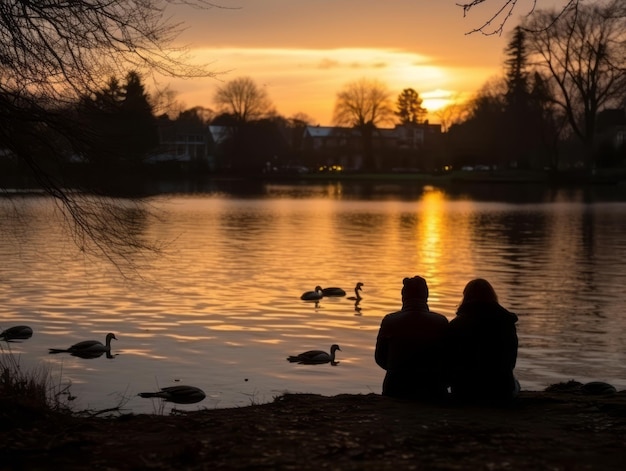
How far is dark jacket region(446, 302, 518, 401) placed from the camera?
8820mm

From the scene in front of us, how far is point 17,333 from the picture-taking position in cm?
1750

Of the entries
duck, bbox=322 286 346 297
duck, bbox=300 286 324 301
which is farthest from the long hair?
duck, bbox=322 286 346 297

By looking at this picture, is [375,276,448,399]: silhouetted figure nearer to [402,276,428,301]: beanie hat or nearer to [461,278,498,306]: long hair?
[402,276,428,301]: beanie hat

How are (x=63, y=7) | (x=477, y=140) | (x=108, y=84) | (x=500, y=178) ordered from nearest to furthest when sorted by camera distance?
(x=63, y=7) < (x=108, y=84) < (x=500, y=178) < (x=477, y=140)

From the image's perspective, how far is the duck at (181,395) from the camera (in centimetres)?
1254

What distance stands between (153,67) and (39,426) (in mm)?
5266

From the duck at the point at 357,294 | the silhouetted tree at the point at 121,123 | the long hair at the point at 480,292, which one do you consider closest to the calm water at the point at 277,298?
the duck at the point at 357,294

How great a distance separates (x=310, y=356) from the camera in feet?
51.7

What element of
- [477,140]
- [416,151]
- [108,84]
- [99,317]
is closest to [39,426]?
[108,84]

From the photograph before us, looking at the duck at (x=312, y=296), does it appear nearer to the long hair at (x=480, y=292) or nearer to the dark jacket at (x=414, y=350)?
the dark jacket at (x=414, y=350)

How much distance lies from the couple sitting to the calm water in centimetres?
439

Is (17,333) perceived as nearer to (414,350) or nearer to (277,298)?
(277,298)

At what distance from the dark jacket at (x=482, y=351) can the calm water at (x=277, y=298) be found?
4739 millimetres

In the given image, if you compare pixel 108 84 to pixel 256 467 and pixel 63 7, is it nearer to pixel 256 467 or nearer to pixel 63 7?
pixel 63 7
